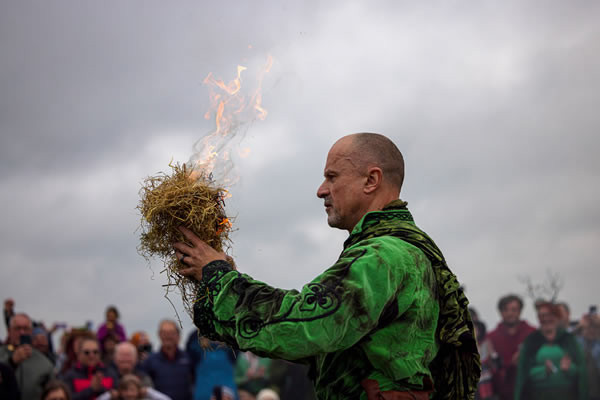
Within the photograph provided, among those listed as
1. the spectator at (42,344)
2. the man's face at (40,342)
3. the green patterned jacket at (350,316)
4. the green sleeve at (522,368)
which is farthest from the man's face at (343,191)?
the green sleeve at (522,368)

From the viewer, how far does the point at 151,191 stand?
371 cm

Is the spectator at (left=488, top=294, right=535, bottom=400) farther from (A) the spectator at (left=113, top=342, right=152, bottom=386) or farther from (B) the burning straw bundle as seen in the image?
(B) the burning straw bundle

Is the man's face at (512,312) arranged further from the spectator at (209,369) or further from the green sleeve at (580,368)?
the spectator at (209,369)

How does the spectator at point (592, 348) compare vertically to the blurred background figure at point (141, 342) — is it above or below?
above

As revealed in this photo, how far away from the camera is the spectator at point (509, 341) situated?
37.0 ft

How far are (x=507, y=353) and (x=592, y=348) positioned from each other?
141cm

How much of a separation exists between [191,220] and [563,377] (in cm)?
932

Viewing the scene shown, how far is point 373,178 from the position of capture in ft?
12.0

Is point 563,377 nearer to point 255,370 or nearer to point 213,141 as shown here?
point 255,370

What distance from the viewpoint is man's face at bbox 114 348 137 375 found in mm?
8656

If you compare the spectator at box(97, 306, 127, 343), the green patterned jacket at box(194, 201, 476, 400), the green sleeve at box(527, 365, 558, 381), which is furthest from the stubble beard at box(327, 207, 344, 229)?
the green sleeve at box(527, 365, 558, 381)

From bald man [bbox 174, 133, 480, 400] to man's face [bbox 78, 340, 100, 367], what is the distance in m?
5.92

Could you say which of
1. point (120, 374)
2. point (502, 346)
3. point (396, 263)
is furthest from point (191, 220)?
point (502, 346)

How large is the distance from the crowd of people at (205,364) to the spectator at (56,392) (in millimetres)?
11
